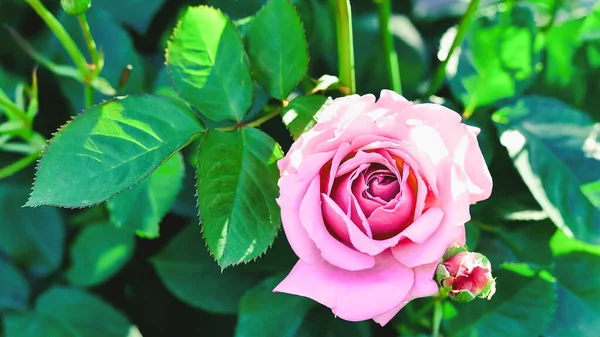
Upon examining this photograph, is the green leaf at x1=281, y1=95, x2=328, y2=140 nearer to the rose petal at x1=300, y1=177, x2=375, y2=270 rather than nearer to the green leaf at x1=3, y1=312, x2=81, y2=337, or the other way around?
the rose petal at x1=300, y1=177, x2=375, y2=270

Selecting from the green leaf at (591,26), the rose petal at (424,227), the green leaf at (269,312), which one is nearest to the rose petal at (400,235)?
the rose petal at (424,227)

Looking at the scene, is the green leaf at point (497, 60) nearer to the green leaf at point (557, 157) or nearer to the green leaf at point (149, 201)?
the green leaf at point (557, 157)

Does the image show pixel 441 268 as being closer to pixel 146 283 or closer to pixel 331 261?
pixel 331 261

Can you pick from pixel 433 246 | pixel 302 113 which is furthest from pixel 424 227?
pixel 302 113

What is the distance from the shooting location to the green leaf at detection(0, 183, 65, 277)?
2.41ft

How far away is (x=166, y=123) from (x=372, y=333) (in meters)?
0.39

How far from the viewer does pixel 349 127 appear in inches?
16.4

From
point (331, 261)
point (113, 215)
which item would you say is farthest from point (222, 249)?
point (113, 215)

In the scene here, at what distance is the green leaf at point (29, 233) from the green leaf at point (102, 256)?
0.03 metres

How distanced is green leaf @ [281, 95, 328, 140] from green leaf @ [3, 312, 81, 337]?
37 centimetres

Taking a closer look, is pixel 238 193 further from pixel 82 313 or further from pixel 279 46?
pixel 82 313

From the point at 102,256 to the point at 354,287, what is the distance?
0.42 m

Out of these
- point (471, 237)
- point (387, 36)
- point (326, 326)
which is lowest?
point (326, 326)

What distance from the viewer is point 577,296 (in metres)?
0.62
